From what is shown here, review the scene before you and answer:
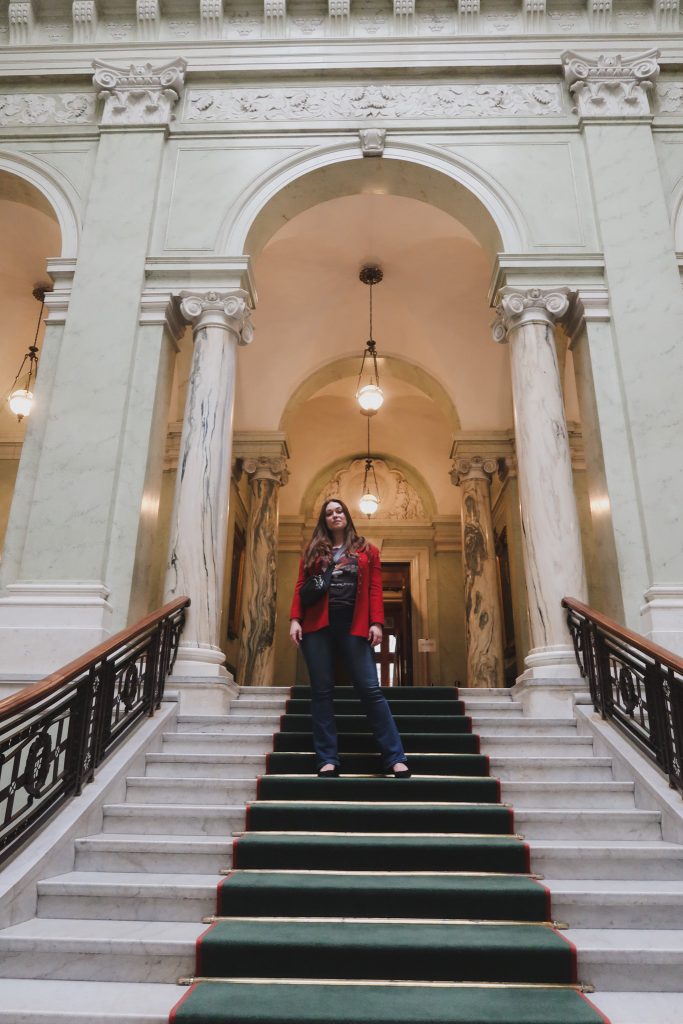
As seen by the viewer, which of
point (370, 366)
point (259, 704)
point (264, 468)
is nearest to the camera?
point (259, 704)

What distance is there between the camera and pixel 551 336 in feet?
22.6

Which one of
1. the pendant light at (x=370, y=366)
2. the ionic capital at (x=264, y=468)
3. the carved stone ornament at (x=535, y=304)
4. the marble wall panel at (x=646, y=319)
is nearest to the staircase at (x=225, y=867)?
the marble wall panel at (x=646, y=319)

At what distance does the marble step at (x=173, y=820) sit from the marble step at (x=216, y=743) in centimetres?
87

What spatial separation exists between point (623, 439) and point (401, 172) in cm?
384

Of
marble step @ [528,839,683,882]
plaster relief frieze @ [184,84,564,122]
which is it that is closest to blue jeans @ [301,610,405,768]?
marble step @ [528,839,683,882]

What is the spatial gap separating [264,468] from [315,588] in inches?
275

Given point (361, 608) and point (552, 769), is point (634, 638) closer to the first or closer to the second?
point (552, 769)

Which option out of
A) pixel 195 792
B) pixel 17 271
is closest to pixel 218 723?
pixel 195 792

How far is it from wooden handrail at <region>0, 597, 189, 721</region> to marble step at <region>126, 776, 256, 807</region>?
86 centimetres

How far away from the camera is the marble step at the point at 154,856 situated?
3.58m

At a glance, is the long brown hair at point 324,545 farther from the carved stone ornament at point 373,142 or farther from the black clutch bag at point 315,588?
the carved stone ornament at point 373,142

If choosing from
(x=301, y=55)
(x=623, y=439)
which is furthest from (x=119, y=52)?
(x=623, y=439)

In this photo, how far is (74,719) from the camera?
402 centimetres

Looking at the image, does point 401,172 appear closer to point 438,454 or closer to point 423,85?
point 423,85
